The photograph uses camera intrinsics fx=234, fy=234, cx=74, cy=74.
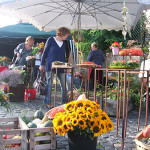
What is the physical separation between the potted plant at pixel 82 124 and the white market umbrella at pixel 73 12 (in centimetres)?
304

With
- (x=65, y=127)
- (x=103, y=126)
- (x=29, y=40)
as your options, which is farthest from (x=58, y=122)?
(x=29, y=40)

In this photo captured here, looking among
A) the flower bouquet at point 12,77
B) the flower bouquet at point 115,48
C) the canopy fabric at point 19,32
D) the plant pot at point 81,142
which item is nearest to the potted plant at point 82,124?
the plant pot at point 81,142

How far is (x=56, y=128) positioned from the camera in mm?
2607

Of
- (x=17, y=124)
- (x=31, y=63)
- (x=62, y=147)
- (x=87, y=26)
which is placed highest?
(x=87, y=26)

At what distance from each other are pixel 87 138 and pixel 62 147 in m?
0.52

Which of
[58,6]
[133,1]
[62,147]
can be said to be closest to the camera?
[62,147]

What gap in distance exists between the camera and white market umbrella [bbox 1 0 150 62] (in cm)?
533

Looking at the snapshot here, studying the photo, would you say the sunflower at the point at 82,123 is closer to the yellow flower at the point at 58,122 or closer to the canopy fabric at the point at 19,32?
the yellow flower at the point at 58,122

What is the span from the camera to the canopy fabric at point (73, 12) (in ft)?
17.5

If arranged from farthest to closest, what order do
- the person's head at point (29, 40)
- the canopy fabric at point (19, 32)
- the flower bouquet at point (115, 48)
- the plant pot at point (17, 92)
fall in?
the canopy fabric at point (19, 32) → the person's head at point (29, 40) → the plant pot at point (17, 92) → the flower bouquet at point (115, 48)

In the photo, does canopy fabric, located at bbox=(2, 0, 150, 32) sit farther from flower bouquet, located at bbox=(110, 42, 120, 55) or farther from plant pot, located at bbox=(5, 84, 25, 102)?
plant pot, located at bbox=(5, 84, 25, 102)

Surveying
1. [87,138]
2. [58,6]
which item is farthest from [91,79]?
[87,138]

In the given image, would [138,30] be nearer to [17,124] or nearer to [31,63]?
[31,63]

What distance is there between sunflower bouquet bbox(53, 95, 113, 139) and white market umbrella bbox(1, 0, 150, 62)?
3058 millimetres
